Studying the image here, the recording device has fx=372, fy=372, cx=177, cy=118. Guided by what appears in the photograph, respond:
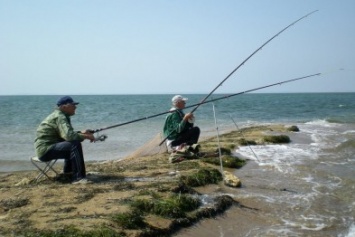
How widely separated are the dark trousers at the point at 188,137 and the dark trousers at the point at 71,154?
10.4ft

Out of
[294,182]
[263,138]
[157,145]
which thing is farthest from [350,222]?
[263,138]

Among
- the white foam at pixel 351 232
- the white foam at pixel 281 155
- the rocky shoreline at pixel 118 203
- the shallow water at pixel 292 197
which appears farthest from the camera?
the white foam at pixel 281 155

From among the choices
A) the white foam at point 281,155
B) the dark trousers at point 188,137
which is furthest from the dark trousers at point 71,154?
the white foam at point 281,155

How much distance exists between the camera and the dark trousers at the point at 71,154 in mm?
6504

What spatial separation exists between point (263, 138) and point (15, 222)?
10.4 metres

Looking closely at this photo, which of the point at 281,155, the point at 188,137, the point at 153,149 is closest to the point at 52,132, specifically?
the point at 188,137

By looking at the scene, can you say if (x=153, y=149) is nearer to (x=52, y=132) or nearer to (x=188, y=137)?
(x=188, y=137)

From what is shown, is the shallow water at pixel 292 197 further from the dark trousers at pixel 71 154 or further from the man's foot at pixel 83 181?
the dark trousers at pixel 71 154

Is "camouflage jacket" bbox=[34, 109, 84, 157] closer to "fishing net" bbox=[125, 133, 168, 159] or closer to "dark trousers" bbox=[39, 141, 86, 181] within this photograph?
"dark trousers" bbox=[39, 141, 86, 181]

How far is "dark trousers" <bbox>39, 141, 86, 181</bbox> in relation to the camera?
21.3 ft

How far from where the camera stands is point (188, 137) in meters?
9.36

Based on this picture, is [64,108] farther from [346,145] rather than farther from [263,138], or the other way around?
[346,145]

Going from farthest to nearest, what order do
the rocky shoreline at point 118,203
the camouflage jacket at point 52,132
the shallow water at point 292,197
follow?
the camouflage jacket at point 52,132 < the shallow water at point 292,197 < the rocky shoreline at point 118,203

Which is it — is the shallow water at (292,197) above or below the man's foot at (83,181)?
below
